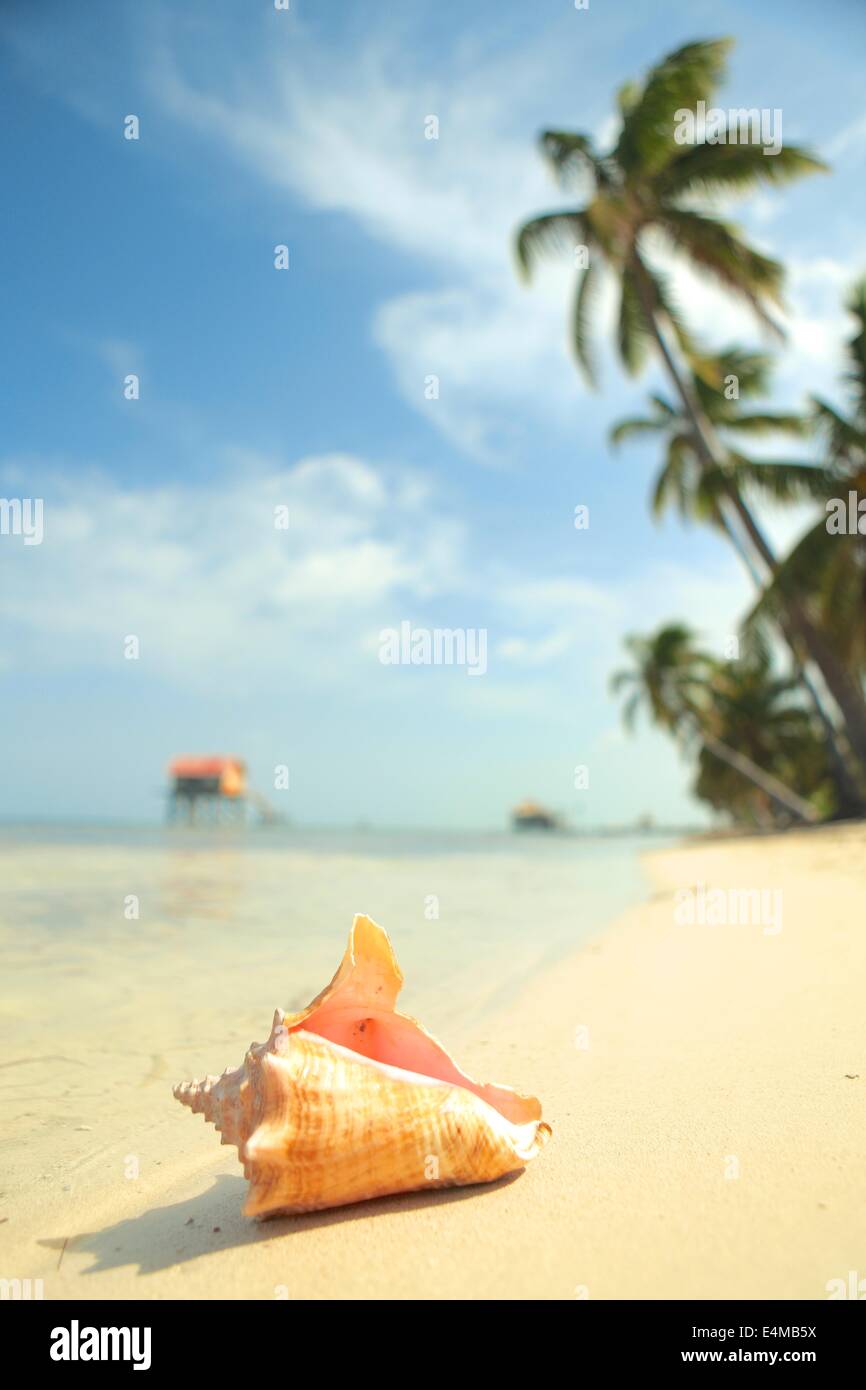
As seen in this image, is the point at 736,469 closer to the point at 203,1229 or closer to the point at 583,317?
the point at 583,317

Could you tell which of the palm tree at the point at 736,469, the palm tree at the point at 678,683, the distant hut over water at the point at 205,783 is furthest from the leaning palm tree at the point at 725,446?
the distant hut over water at the point at 205,783

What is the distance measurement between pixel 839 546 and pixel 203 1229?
18.2 meters

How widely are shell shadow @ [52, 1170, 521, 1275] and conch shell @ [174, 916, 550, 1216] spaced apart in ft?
0.12

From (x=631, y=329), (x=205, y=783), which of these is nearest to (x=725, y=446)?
(x=631, y=329)

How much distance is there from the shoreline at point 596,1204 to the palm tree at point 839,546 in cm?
1565

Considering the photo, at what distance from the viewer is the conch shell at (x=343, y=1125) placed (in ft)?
6.38

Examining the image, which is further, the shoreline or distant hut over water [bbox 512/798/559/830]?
distant hut over water [bbox 512/798/559/830]

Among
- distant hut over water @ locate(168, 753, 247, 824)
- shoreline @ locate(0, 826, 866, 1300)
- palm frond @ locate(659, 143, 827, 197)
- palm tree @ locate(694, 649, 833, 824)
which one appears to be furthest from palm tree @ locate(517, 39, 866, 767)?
distant hut over water @ locate(168, 753, 247, 824)

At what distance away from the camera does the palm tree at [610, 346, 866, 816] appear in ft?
57.7

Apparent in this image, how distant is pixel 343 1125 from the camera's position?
199 cm

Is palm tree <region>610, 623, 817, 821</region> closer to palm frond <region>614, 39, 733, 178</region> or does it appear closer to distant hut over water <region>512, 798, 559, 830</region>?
palm frond <region>614, 39, 733, 178</region>

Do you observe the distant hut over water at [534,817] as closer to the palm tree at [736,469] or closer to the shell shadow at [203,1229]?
the palm tree at [736,469]
